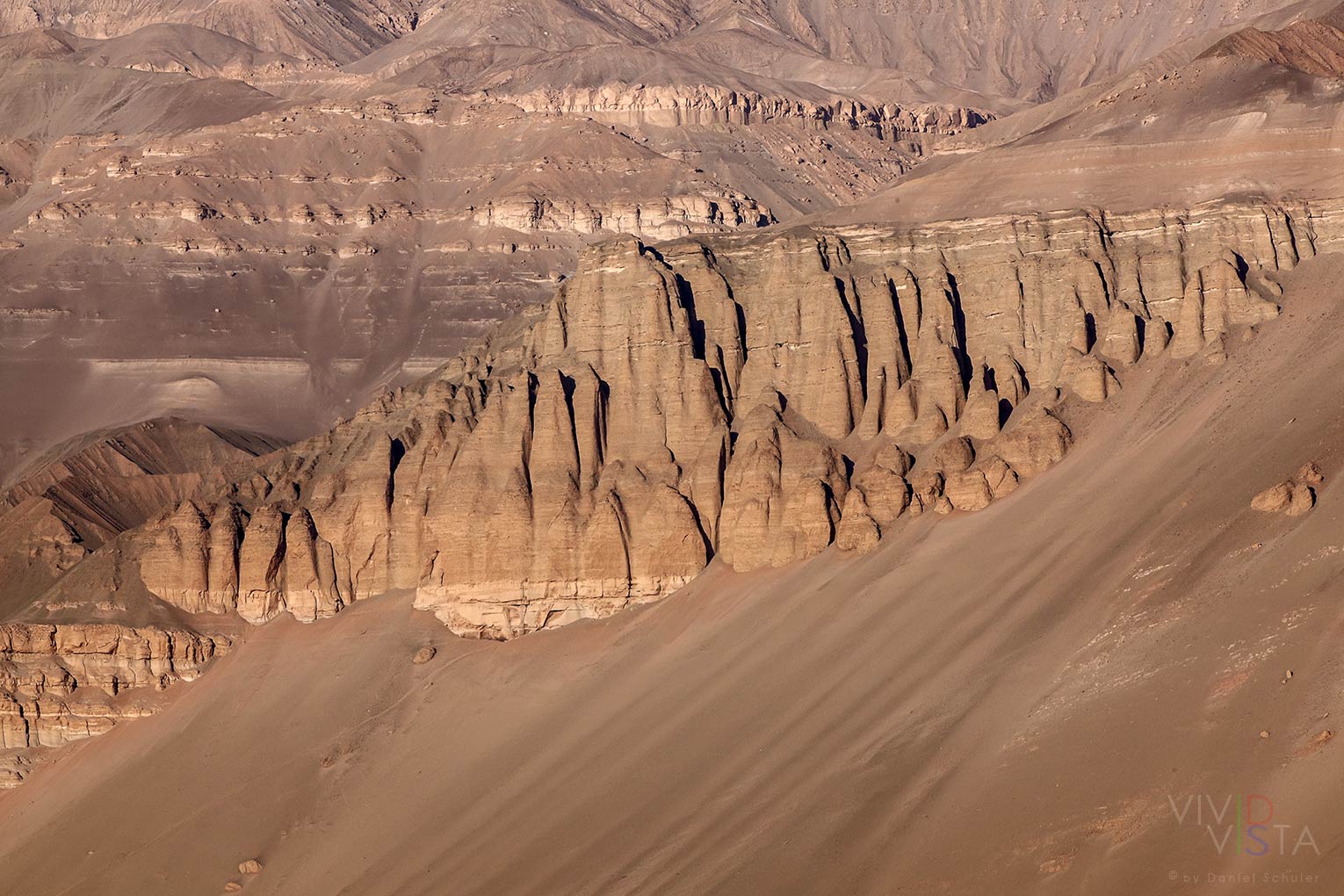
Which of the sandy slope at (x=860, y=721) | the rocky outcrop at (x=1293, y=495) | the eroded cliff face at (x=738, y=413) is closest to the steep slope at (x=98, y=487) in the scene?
the eroded cliff face at (x=738, y=413)

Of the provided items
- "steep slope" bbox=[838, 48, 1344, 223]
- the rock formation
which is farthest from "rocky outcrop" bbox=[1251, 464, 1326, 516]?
the rock formation

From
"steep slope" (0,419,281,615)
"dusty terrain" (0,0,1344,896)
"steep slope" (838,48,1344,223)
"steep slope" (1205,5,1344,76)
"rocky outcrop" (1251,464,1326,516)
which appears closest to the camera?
"dusty terrain" (0,0,1344,896)

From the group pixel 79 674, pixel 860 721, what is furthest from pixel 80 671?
pixel 860 721

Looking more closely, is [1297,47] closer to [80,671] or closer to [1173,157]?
[1173,157]

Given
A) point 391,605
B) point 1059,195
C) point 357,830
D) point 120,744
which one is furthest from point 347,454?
point 1059,195

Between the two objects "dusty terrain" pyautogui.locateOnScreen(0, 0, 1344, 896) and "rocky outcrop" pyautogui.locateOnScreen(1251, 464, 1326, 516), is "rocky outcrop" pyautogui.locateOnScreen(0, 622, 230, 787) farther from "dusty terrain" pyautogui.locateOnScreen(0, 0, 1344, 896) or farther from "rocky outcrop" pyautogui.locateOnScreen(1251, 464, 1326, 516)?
"rocky outcrop" pyautogui.locateOnScreen(1251, 464, 1326, 516)

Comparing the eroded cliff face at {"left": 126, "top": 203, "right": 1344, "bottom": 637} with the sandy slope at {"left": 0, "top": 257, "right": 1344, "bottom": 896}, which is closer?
the sandy slope at {"left": 0, "top": 257, "right": 1344, "bottom": 896}
